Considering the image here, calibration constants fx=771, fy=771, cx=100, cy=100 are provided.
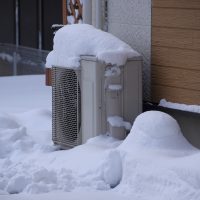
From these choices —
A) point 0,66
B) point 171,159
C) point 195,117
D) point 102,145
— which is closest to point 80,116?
point 102,145

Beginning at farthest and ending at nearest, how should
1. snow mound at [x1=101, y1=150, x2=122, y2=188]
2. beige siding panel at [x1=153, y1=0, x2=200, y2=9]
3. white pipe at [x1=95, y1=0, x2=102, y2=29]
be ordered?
1. white pipe at [x1=95, y1=0, x2=102, y2=29]
2. beige siding panel at [x1=153, y1=0, x2=200, y2=9]
3. snow mound at [x1=101, y1=150, x2=122, y2=188]

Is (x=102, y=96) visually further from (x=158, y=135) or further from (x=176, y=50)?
(x=158, y=135)

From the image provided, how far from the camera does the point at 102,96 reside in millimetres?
6688

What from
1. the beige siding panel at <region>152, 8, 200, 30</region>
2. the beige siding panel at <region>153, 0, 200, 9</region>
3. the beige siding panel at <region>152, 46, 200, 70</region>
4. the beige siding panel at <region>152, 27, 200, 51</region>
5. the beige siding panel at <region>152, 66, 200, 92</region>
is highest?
the beige siding panel at <region>153, 0, 200, 9</region>

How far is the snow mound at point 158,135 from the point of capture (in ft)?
18.8

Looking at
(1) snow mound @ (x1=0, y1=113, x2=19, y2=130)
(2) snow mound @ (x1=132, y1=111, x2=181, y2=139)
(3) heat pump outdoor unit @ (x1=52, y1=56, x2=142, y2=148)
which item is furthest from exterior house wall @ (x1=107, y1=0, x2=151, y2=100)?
(1) snow mound @ (x1=0, y1=113, x2=19, y2=130)

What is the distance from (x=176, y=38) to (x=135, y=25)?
707 mm

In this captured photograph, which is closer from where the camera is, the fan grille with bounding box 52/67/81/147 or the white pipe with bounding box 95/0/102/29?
the fan grille with bounding box 52/67/81/147

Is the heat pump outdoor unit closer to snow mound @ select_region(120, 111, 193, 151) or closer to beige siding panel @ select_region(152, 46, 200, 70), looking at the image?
beige siding panel @ select_region(152, 46, 200, 70)

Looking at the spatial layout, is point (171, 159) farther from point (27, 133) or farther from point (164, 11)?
point (27, 133)

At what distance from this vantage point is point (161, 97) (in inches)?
274

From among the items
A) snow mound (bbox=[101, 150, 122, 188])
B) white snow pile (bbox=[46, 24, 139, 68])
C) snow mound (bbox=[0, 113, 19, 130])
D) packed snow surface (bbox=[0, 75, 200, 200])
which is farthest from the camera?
Answer: snow mound (bbox=[0, 113, 19, 130])

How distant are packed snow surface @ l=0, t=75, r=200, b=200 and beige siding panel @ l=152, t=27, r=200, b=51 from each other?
2.94 feet

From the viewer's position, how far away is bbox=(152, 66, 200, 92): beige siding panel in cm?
652
